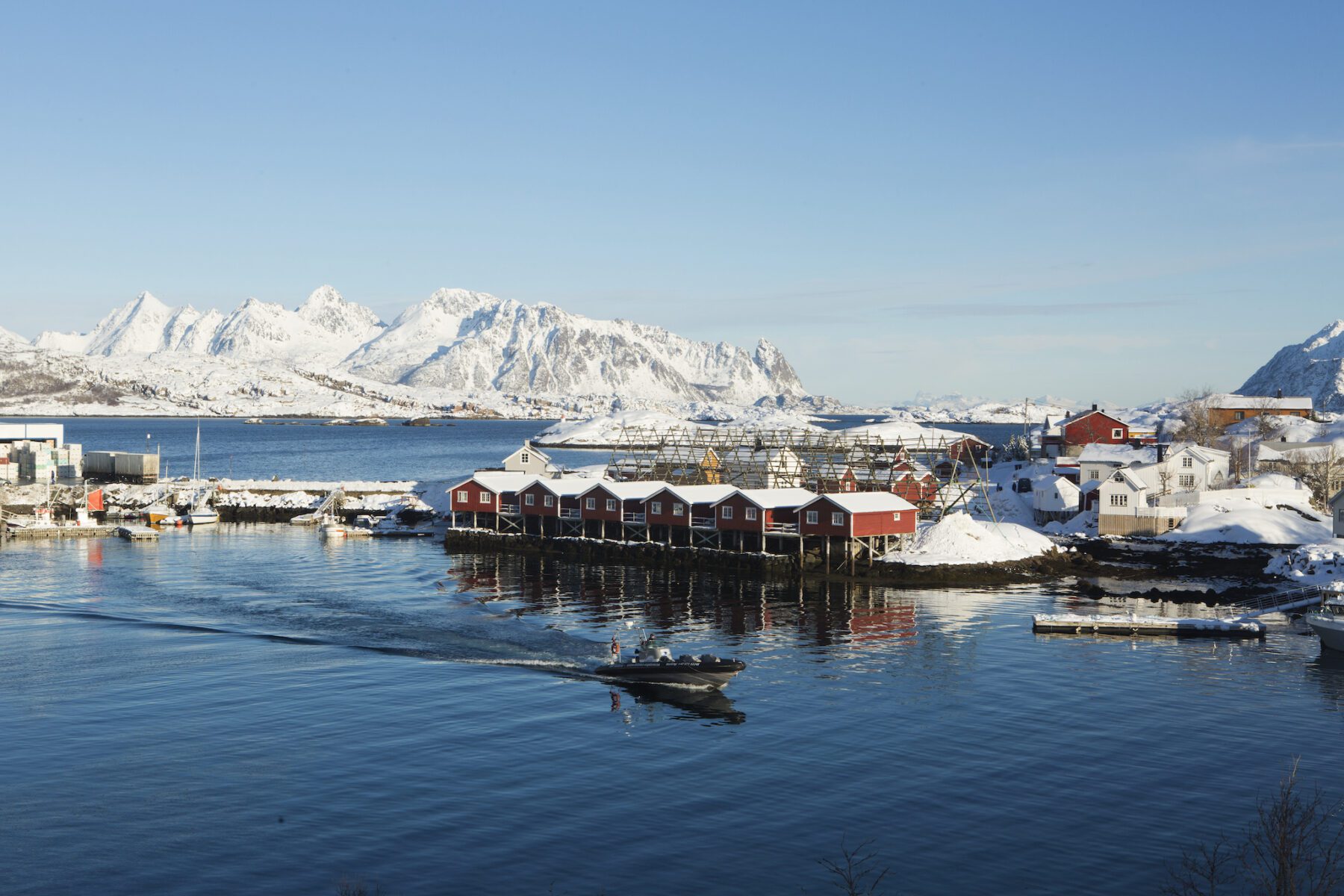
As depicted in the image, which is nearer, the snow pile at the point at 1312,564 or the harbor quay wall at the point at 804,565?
the snow pile at the point at 1312,564

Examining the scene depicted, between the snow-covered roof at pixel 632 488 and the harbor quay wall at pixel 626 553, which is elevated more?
the snow-covered roof at pixel 632 488

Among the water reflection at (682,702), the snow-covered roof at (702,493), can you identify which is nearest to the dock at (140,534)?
the snow-covered roof at (702,493)

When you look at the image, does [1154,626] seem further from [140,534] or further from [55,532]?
[55,532]

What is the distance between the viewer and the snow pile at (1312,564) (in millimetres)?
69688

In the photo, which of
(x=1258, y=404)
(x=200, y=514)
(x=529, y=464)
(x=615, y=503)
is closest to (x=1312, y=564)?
(x=615, y=503)

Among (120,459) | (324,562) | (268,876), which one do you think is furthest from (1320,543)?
(120,459)

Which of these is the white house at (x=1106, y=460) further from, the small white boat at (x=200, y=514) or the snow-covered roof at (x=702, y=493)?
the small white boat at (x=200, y=514)

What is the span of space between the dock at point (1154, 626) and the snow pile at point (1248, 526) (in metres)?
28.3

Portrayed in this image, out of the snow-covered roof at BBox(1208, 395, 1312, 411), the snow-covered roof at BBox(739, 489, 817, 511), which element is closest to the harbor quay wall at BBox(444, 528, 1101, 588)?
the snow-covered roof at BBox(739, 489, 817, 511)

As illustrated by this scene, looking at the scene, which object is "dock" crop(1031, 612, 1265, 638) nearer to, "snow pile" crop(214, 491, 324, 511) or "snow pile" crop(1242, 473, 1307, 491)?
"snow pile" crop(1242, 473, 1307, 491)

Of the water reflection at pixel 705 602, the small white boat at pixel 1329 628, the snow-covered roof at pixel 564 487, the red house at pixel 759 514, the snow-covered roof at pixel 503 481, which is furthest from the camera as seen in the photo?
the snow-covered roof at pixel 503 481

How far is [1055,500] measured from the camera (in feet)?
328

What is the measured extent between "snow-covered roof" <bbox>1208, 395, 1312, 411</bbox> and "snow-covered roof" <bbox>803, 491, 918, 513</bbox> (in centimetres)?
9655

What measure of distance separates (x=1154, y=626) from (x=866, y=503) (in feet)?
80.1
